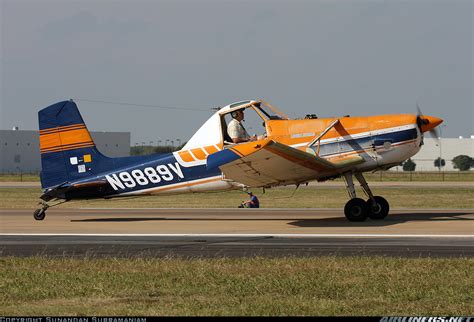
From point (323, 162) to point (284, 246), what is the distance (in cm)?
520

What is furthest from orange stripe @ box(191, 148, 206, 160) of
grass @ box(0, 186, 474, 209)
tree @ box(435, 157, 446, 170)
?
tree @ box(435, 157, 446, 170)

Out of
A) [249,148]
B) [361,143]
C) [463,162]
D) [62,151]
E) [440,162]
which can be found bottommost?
[463,162]

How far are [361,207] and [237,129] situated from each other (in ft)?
13.7

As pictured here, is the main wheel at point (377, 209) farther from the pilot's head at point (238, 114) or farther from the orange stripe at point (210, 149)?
the orange stripe at point (210, 149)

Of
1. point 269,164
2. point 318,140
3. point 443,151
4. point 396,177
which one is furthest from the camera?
point 443,151

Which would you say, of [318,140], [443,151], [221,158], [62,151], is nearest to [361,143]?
[318,140]

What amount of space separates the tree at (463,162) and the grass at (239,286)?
123002 millimetres

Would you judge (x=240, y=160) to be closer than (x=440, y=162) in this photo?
Yes

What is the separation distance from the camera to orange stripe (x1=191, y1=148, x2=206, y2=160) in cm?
2232

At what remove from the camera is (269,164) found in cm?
2031

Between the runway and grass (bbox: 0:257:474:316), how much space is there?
1.57 m

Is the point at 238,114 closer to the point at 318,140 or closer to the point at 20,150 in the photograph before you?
the point at 318,140

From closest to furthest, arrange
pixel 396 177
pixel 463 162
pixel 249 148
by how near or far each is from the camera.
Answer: pixel 249 148, pixel 396 177, pixel 463 162

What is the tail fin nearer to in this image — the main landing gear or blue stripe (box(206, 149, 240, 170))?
blue stripe (box(206, 149, 240, 170))
